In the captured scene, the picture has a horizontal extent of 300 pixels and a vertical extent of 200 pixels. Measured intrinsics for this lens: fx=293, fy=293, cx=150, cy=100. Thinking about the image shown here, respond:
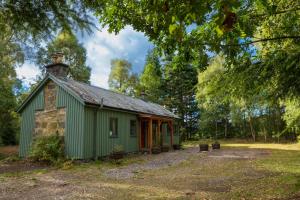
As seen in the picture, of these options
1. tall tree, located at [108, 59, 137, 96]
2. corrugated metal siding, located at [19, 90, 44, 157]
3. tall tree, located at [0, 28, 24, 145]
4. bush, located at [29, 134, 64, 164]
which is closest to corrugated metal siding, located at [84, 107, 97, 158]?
bush, located at [29, 134, 64, 164]

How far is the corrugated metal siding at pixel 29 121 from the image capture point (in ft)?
51.9

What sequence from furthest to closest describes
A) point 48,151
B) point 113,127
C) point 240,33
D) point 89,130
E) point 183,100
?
point 183,100 → point 113,127 → point 89,130 → point 48,151 → point 240,33

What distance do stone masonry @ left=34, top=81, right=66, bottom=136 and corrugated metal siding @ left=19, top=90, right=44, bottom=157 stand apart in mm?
312

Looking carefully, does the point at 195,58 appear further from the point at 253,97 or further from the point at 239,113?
the point at 239,113

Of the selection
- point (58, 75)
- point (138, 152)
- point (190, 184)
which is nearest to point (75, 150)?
point (58, 75)

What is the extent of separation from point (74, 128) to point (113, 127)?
2920 millimetres

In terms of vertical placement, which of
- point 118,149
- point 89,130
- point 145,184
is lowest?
point 145,184

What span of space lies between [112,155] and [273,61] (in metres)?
11.1

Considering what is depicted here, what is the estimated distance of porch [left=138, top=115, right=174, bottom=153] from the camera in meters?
19.7

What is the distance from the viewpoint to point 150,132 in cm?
1967

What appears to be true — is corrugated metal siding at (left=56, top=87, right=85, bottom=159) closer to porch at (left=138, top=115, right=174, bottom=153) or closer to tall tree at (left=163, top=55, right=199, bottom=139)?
porch at (left=138, top=115, right=174, bottom=153)

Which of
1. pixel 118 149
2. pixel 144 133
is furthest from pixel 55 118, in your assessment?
pixel 144 133

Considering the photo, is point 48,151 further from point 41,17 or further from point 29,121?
point 41,17

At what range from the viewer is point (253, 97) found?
22.4 ft
